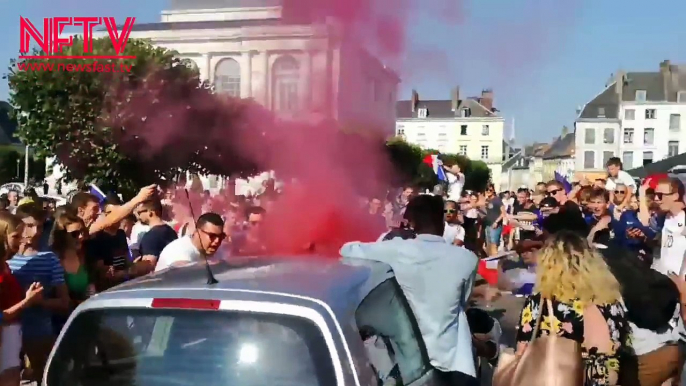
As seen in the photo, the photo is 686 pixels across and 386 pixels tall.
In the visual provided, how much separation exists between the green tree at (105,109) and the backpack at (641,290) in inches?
302

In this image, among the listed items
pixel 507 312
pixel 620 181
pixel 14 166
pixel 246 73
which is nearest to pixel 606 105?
pixel 14 166

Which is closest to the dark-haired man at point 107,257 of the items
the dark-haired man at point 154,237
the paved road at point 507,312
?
the dark-haired man at point 154,237

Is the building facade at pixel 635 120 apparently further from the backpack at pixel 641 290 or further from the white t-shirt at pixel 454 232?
the backpack at pixel 641 290

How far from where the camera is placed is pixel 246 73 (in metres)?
9.06

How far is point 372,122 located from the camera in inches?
360

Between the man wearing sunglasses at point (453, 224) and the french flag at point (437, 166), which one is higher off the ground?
the french flag at point (437, 166)

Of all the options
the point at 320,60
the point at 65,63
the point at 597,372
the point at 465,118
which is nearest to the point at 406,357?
the point at 597,372

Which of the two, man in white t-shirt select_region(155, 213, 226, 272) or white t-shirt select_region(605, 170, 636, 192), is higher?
white t-shirt select_region(605, 170, 636, 192)

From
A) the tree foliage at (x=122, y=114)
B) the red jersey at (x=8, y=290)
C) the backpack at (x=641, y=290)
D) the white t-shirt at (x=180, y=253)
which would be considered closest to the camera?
the backpack at (x=641, y=290)

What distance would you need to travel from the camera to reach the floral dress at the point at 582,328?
3.86 m

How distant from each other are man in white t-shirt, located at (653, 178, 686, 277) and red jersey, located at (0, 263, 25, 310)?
4.47 metres

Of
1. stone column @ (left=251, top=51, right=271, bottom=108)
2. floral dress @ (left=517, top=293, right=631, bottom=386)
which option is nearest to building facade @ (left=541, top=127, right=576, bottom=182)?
stone column @ (left=251, top=51, right=271, bottom=108)

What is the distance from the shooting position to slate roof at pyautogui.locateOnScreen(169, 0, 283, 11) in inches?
320

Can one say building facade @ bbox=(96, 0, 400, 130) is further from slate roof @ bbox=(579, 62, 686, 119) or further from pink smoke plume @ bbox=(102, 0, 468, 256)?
slate roof @ bbox=(579, 62, 686, 119)
